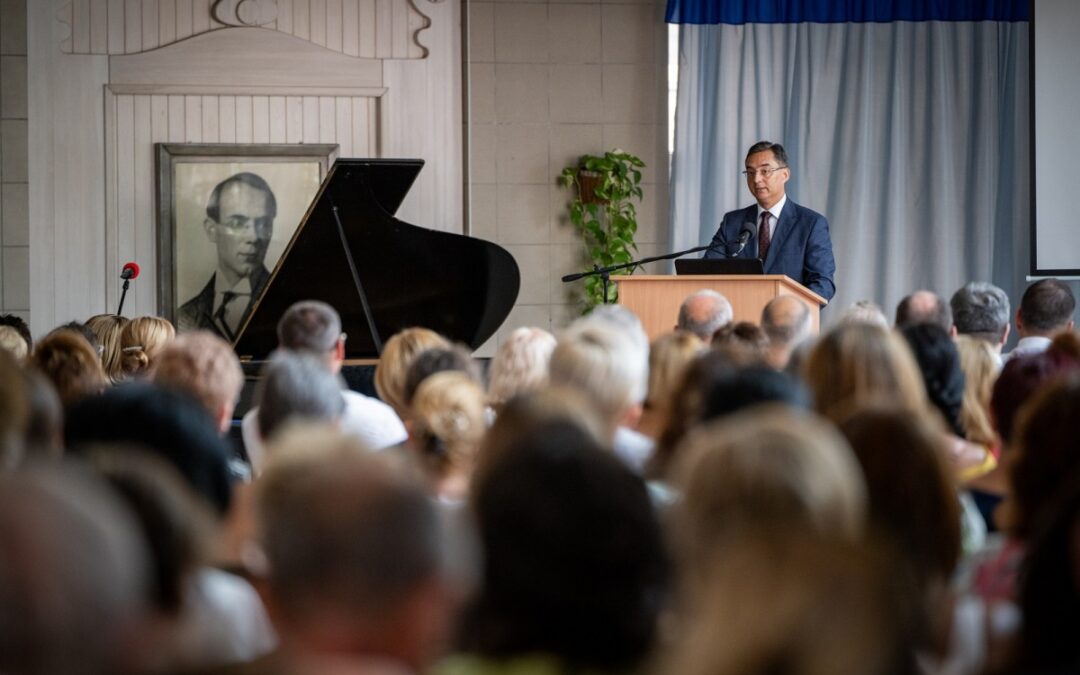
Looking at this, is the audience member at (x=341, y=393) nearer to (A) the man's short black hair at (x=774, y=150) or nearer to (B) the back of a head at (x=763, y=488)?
(B) the back of a head at (x=763, y=488)

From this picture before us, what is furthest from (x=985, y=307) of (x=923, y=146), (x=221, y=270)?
(x=221, y=270)

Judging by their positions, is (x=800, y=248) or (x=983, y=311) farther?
(x=800, y=248)

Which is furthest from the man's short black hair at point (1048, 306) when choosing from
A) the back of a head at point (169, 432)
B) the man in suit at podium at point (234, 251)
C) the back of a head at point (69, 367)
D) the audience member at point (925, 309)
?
the man in suit at podium at point (234, 251)

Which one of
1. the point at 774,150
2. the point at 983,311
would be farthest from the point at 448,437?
the point at 774,150

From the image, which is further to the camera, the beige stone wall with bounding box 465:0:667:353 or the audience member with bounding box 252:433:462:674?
the beige stone wall with bounding box 465:0:667:353

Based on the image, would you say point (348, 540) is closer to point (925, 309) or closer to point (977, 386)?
point (977, 386)

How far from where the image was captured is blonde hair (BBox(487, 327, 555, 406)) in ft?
12.0

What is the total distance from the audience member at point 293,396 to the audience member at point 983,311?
262cm

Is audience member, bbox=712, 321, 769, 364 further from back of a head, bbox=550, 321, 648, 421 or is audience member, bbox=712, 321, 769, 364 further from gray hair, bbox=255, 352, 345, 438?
gray hair, bbox=255, 352, 345, 438

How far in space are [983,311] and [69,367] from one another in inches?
118

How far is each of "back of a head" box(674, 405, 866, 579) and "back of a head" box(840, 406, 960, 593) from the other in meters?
0.32

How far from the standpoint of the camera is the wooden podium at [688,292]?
221 inches

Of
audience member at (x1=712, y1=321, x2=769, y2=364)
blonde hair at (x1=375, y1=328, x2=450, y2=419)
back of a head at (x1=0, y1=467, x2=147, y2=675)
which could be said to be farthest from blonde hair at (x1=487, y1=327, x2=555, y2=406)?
back of a head at (x1=0, y1=467, x2=147, y2=675)

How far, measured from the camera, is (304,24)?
8227 millimetres
